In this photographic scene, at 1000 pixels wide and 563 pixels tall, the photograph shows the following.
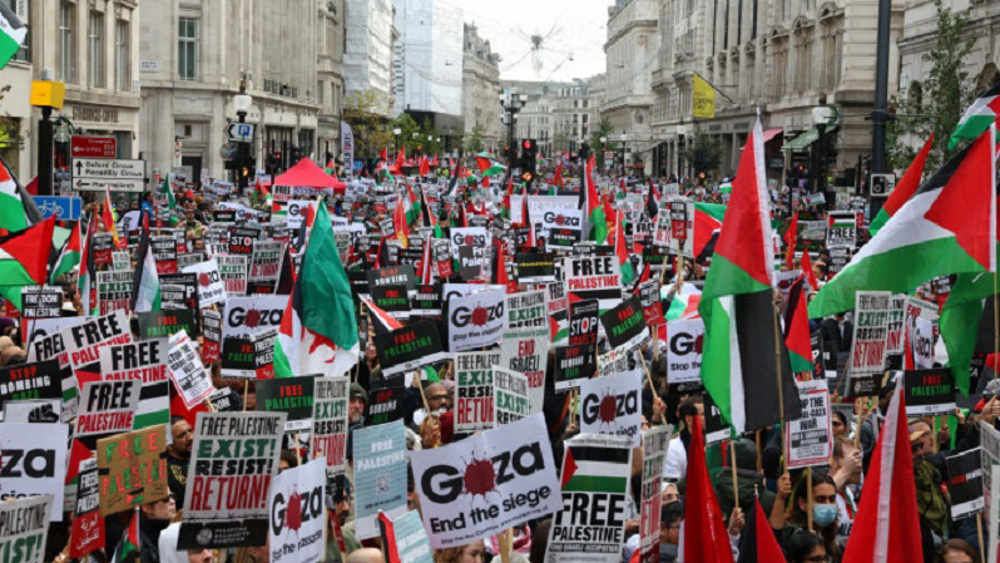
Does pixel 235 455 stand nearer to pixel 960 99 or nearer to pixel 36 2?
pixel 960 99

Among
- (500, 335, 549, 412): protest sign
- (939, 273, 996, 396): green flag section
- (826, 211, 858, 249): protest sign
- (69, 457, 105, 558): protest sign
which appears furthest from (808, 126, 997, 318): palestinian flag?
(826, 211, 858, 249): protest sign

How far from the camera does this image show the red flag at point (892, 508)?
22.2 ft

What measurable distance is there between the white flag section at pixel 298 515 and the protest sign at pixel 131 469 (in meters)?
1.13

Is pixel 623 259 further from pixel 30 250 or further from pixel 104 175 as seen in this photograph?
pixel 30 250

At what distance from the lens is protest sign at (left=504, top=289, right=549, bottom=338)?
13.1m

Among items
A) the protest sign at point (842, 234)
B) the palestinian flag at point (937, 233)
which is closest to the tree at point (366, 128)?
the protest sign at point (842, 234)

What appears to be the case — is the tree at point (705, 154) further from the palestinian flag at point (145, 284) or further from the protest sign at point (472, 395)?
the protest sign at point (472, 395)

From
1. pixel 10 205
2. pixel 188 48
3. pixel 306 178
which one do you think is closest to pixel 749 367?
pixel 10 205

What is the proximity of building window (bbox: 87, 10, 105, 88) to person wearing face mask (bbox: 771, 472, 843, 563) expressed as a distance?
113 ft

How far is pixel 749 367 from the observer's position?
27.8 ft

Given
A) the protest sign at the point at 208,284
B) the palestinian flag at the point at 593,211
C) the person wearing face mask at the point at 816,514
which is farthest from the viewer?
the palestinian flag at the point at 593,211

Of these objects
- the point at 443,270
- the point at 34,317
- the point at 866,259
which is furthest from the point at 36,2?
the point at 866,259

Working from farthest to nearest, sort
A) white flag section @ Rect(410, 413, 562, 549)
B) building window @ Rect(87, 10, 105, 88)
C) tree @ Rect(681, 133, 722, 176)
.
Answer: tree @ Rect(681, 133, 722, 176) → building window @ Rect(87, 10, 105, 88) → white flag section @ Rect(410, 413, 562, 549)

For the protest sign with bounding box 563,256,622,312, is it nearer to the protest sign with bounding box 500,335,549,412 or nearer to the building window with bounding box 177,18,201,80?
the protest sign with bounding box 500,335,549,412
